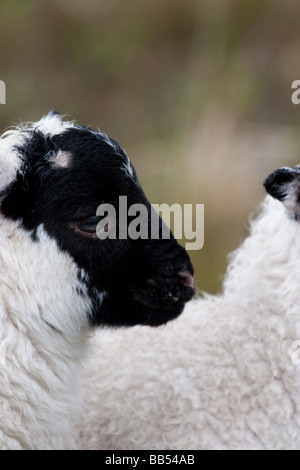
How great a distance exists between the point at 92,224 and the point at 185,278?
0.43m

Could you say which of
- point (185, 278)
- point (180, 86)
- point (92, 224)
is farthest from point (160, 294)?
point (180, 86)

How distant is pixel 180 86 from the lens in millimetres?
8695

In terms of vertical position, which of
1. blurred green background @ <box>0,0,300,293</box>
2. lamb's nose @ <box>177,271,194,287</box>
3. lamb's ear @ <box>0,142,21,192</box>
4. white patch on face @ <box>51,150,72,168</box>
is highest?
blurred green background @ <box>0,0,300,293</box>

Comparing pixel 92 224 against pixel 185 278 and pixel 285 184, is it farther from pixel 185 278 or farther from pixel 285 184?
pixel 285 184

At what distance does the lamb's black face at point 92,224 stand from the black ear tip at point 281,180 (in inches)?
17.8

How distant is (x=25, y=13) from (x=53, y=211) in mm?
7047

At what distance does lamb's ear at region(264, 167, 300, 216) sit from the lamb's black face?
452 mm

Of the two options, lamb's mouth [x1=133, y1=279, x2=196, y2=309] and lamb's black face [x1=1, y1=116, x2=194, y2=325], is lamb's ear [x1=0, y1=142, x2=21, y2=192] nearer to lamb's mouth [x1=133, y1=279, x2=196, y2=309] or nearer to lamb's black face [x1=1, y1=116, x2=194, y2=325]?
lamb's black face [x1=1, y1=116, x2=194, y2=325]

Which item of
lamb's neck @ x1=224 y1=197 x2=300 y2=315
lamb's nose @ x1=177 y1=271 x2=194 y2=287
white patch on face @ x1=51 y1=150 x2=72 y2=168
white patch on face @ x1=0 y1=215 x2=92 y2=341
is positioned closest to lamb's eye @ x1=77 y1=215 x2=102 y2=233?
white patch on face @ x1=0 y1=215 x2=92 y2=341

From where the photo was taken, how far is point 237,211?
7215mm

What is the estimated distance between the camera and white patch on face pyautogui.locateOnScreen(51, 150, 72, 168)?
10.0 ft

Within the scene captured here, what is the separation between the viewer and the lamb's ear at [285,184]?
320 centimetres

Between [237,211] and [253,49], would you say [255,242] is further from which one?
[253,49]

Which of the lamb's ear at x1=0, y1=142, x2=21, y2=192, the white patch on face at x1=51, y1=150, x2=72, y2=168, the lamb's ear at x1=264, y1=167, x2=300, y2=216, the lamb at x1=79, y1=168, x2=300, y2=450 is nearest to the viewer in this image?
the lamb's ear at x1=0, y1=142, x2=21, y2=192
